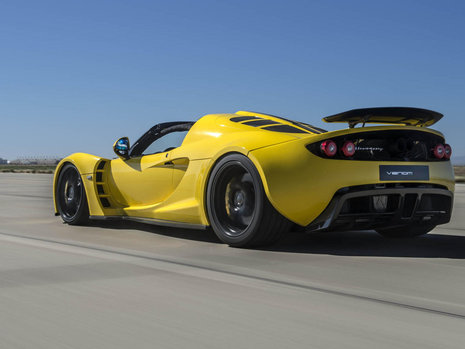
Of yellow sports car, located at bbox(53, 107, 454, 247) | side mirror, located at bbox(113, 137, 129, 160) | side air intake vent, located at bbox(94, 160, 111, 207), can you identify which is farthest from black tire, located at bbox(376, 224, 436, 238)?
side air intake vent, located at bbox(94, 160, 111, 207)

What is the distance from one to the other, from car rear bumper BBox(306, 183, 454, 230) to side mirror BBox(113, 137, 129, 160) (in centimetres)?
247

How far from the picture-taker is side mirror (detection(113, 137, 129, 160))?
636 cm

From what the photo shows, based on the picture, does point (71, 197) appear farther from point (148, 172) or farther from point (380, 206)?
point (380, 206)

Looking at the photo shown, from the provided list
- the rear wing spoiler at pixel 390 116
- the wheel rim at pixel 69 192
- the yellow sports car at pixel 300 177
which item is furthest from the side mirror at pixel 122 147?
the rear wing spoiler at pixel 390 116

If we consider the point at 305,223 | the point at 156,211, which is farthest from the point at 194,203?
the point at 305,223

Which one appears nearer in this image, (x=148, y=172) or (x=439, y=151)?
(x=439, y=151)

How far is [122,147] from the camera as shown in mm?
6363

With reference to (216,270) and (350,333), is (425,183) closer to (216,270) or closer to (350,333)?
(216,270)

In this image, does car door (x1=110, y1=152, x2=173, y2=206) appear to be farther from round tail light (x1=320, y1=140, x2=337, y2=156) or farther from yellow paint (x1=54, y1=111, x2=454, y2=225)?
round tail light (x1=320, y1=140, x2=337, y2=156)

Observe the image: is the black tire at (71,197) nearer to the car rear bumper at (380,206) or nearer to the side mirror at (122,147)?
A: the side mirror at (122,147)

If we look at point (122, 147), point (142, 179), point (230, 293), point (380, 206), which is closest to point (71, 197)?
point (122, 147)

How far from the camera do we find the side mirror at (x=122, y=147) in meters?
6.36

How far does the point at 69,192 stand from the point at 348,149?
12.3ft

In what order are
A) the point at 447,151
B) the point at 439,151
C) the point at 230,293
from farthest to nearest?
the point at 447,151, the point at 439,151, the point at 230,293
